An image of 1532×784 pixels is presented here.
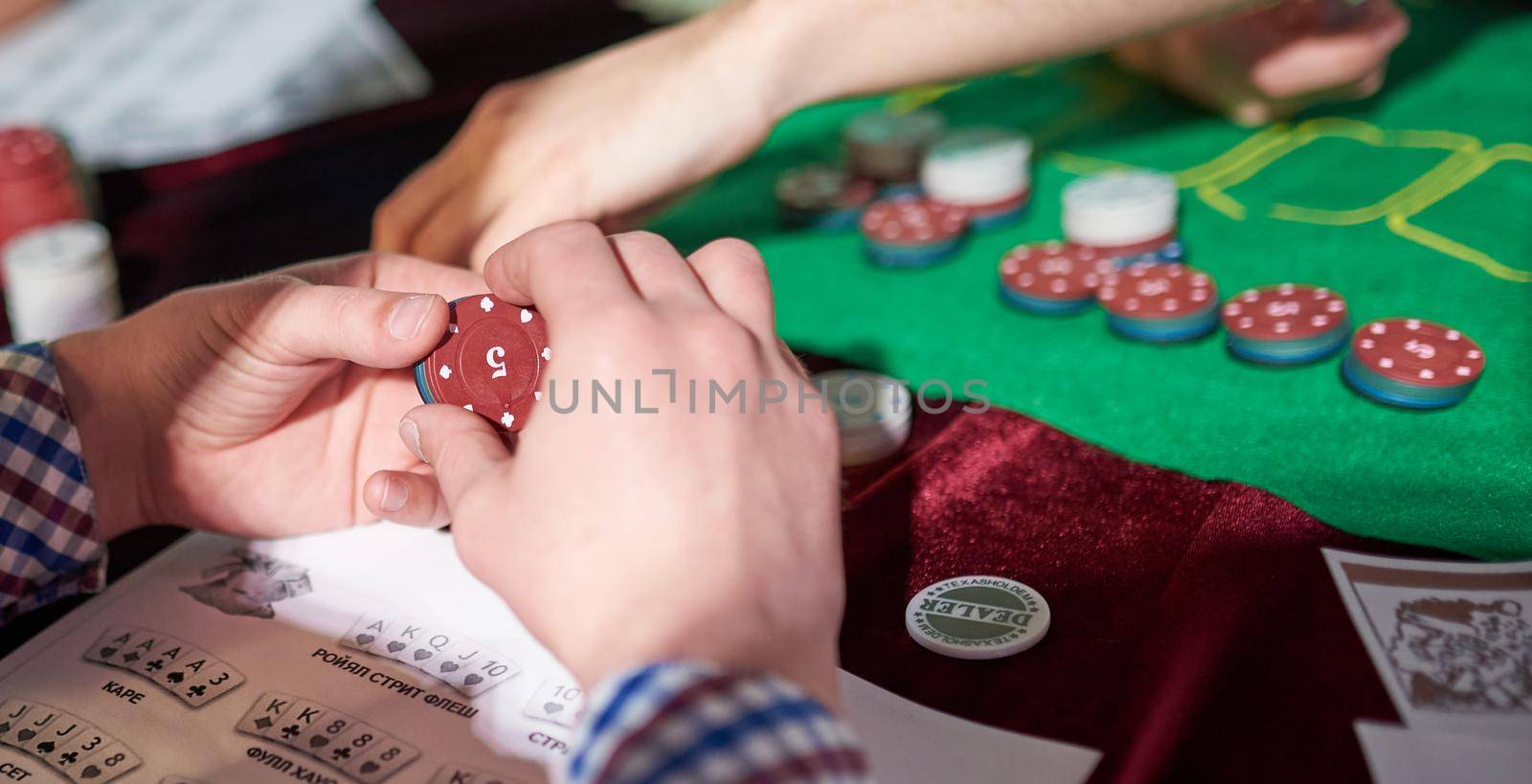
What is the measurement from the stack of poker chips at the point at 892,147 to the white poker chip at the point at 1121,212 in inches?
12.8

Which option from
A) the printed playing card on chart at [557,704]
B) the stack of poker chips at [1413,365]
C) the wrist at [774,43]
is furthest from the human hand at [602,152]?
the stack of poker chips at [1413,365]

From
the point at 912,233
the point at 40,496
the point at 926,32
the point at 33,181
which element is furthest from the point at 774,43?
the point at 33,181

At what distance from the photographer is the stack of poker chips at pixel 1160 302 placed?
1323mm

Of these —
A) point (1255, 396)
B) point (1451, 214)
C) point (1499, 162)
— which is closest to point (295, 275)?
point (1255, 396)

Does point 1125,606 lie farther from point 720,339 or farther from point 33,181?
point 33,181

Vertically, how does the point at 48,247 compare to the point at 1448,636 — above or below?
above

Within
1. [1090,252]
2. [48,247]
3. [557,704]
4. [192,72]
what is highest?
[192,72]

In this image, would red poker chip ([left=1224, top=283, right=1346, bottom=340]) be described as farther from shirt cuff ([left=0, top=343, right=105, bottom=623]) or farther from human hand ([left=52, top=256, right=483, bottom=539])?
shirt cuff ([left=0, top=343, right=105, bottom=623])

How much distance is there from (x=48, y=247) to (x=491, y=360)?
0.99 meters

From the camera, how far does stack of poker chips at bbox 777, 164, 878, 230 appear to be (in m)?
1.72

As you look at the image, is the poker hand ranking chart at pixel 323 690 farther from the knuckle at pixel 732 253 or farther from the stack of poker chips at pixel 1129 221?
the stack of poker chips at pixel 1129 221

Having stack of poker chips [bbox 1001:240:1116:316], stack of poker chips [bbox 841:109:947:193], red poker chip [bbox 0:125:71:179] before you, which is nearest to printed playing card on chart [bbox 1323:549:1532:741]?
stack of poker chips [bbox 1001:240:1116:316]

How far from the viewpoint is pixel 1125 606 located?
95 centimetres

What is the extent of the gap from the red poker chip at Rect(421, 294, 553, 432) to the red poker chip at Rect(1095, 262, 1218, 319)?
736 mm
